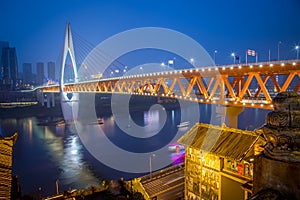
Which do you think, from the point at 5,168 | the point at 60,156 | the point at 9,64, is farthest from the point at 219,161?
the point at 9,64

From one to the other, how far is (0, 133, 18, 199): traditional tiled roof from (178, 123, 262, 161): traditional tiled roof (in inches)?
336

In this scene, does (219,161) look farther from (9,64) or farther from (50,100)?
(9,64)

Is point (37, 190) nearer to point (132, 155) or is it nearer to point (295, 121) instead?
point (132, 155)

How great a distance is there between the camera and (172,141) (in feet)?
126

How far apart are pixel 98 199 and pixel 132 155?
19074mm

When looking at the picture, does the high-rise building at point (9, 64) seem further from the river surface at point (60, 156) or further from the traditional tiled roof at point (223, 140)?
the traditional tiled roof at point (223, 140)

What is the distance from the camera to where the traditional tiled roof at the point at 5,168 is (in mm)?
6327

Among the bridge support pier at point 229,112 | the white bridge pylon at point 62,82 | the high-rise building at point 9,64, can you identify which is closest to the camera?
the bridge support pier at point 229,112

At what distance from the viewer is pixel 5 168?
23.1 feet

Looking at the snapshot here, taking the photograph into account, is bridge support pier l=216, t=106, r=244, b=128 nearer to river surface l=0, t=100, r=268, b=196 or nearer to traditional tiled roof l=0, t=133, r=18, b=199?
river surface l=0, t=100, r=268, b=196

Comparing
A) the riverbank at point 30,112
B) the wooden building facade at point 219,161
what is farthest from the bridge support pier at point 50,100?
the wooden building facade at point 219,161

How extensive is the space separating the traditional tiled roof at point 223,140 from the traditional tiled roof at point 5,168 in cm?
854

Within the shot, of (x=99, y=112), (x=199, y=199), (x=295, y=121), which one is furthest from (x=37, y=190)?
(x=99, y=112)

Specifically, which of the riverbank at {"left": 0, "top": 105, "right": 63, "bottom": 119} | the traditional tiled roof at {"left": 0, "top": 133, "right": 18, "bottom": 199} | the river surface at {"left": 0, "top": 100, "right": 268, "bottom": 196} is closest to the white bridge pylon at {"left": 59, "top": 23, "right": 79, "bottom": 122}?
the riverbank at {"left": 0, "top": 105, "right": 63, "bottom": 119}
